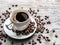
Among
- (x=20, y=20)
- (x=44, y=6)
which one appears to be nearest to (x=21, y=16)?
(x=20, y=20)

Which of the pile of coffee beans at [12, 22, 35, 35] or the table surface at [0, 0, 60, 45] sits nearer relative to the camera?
the pile of coffee beans at [12, 22, 35, 35]

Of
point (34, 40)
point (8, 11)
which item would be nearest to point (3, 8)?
point (8, 11)

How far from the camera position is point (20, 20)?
104cm

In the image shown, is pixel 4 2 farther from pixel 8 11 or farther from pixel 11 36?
pixel 11 36

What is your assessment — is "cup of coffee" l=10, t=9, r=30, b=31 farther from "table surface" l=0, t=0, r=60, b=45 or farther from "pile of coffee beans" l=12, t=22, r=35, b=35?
"table surface" l=0, t=0, r=60, b=45

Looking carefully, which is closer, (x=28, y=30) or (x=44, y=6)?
(x=28, y=30)

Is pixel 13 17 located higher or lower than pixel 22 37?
higher

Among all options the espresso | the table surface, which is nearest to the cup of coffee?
the espresso

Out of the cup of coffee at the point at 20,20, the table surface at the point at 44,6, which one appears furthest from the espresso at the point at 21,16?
the table surface at the point at 44,6

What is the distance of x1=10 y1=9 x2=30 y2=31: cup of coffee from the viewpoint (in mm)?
1030

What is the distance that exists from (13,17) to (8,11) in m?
0.15

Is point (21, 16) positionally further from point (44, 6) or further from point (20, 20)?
point (44, 6)

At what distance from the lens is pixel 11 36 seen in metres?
1.06

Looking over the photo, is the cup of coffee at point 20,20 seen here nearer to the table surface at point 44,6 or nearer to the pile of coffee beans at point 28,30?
the pile of coffee beans at point 28,30
